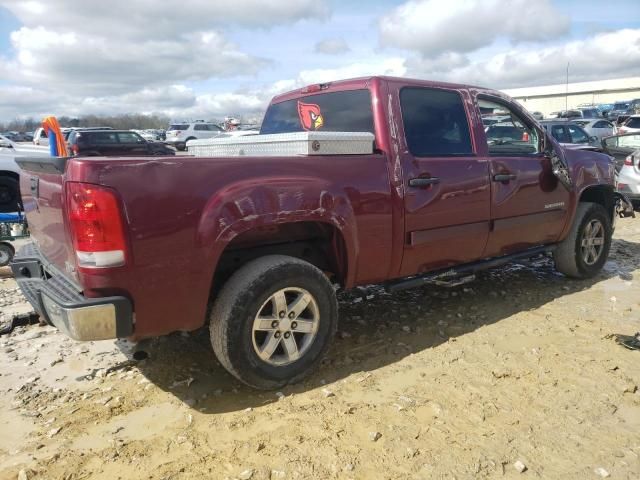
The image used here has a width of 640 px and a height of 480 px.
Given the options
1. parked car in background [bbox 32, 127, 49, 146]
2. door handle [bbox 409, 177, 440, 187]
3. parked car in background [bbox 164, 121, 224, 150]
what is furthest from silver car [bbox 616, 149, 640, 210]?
parked car in background [bbox 164, 121, 224, 150]

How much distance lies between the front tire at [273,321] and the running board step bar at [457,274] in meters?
0.72

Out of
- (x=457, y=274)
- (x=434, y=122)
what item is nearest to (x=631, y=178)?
(x=457, y=274)

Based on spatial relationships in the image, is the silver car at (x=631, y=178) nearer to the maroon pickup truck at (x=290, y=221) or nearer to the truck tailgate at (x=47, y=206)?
the maroon pickup truck at (x=290, y=221)

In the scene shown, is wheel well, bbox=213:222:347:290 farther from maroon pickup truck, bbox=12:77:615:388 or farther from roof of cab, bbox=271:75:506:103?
roof of cab, bbox=271:75:506:103

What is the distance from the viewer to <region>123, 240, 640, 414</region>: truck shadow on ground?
3.33 m

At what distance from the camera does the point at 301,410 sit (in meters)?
3.04

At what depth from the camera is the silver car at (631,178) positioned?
959cm

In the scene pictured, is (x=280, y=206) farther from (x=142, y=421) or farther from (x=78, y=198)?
(x=142, y=421)

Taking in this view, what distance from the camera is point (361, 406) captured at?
306 cm

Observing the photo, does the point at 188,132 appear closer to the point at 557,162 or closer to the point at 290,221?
the point at 557,162

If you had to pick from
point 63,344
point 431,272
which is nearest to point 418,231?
point 431,272

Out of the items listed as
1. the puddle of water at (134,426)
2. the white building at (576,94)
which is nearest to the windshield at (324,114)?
the puddle of water at (134,426)

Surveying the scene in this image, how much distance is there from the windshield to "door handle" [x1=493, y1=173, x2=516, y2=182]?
3.95 ft

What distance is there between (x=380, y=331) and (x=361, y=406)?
1.19 meters
